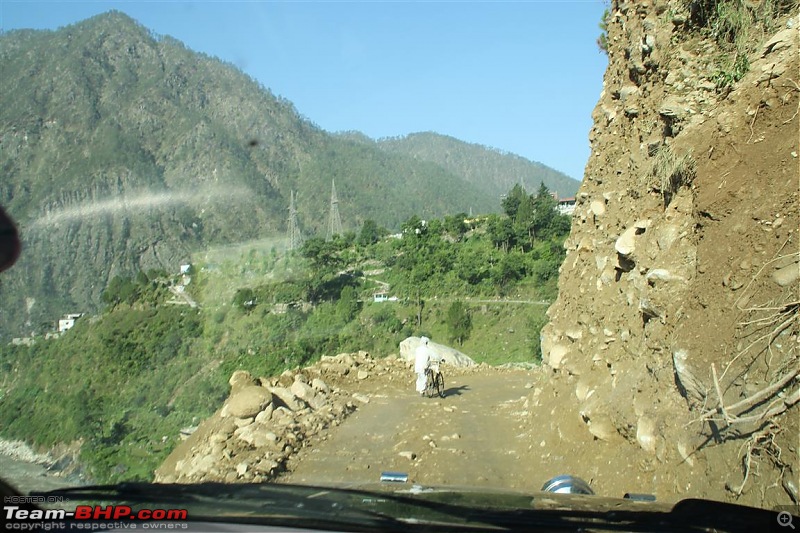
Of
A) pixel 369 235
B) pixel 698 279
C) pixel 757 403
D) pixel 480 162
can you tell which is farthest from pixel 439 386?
pixel 480 162

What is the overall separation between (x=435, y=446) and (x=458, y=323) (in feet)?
80.0

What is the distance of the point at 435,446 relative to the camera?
10180mm

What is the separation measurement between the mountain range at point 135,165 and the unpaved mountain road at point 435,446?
5.82 metres

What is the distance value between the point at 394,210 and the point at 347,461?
56.4m

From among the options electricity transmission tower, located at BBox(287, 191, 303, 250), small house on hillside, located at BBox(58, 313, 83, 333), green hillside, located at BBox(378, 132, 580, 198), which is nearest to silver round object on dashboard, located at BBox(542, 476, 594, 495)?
small house on hillside, located at BBox(58, 313, 83, 333)

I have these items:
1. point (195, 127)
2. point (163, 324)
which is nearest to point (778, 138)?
point (163, 324)

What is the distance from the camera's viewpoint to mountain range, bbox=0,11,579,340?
59.2 feet

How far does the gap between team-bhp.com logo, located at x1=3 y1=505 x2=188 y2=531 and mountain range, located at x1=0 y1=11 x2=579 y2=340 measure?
4.96ft

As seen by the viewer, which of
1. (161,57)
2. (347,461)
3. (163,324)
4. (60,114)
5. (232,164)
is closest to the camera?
(347,461)

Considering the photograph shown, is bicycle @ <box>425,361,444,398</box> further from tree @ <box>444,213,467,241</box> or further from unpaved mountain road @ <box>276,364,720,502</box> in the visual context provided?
tree @ <box>444,213,467,241</box>

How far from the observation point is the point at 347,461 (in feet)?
31.7

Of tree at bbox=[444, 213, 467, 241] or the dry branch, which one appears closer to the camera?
the dry branch

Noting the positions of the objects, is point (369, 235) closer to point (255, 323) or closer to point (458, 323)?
point (458, 323)

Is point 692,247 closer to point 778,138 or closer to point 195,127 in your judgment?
point 778,138
